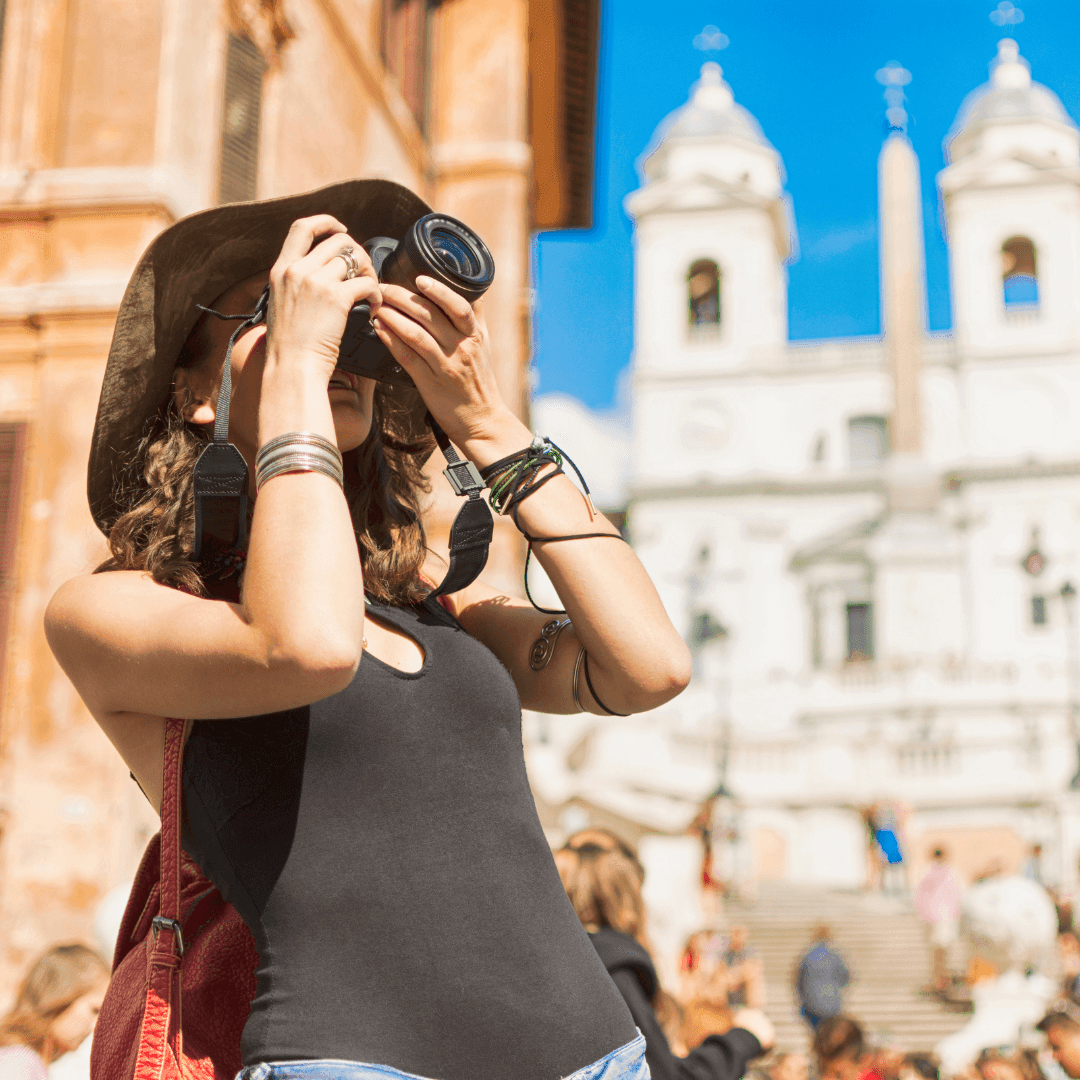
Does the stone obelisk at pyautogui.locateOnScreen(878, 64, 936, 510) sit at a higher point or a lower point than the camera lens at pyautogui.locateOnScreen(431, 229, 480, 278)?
higher

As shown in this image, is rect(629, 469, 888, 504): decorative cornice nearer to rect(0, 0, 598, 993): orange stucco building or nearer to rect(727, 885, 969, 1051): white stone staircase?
rect(727, 885, 969, 1051): white stone staircase

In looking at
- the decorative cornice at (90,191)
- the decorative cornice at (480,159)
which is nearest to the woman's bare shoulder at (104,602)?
the decorative cornice at (90,191)

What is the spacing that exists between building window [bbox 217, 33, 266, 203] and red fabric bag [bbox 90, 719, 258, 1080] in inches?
239

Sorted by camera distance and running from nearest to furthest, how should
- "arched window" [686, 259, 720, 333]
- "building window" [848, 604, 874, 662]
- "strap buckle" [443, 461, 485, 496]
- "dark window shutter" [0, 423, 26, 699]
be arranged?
1. "strap buckle" [443, 461, 485, 496]
2. "dark window shutter" [0, 423, 26, 699]
3. "building window" [848, 604, 874, 662]
4. "arched window" [686, 259, 720, 333]

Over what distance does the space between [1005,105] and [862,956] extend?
143ft

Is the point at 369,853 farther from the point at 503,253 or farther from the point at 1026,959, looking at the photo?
the point at 1026,959

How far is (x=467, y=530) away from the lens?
154cm

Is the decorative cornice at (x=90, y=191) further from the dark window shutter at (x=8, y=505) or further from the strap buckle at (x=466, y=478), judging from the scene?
the strap buckle at (x=466, y=478)

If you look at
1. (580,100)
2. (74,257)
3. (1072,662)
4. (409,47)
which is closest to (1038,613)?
(1072,662)

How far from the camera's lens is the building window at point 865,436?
1978 inches

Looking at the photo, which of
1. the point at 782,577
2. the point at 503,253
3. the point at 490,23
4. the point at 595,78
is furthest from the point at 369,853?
the point at 782,577

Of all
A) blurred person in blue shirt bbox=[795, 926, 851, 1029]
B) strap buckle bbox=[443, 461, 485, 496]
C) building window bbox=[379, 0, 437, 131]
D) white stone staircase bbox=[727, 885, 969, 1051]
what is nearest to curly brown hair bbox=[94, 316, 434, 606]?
strap buckle bbox=[443, 461, 485, 496]

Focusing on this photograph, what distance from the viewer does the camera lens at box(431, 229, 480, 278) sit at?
1421mm

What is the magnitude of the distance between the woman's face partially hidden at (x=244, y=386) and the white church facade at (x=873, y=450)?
28.7 m
